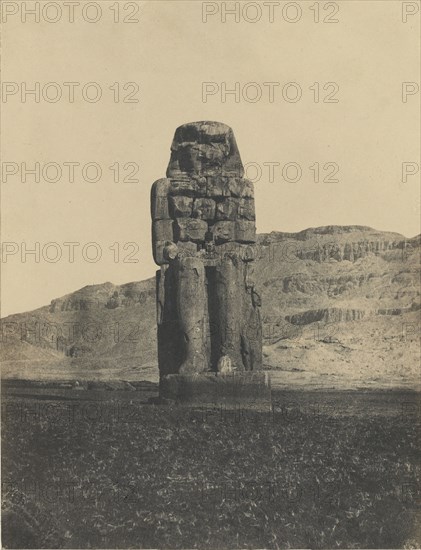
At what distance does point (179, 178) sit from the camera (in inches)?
608

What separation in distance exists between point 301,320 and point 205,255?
45040 millimetres

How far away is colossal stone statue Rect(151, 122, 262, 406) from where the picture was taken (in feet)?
48.2

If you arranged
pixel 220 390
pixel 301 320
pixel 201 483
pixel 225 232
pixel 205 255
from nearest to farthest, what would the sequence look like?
pixel 201 483 → pixel 220 390 → pixel 205 255 → pixel 225 232 → pixel 301 320

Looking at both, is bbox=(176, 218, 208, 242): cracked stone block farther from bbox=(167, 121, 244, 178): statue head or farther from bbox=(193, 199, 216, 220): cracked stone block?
bbox=(167, 121, 244, 178): statue head

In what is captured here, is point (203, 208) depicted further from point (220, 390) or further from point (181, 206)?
point (220, 390)

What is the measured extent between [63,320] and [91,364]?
1060 cm

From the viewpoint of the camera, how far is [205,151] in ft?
50.4

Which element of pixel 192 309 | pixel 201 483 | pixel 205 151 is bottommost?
pixel 201 483

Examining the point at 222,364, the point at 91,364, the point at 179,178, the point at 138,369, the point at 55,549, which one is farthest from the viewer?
the point at 91,364

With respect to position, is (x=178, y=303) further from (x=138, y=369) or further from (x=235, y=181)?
(x=138, y=369)

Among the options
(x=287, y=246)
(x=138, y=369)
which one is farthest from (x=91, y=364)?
(x=287, y=246)

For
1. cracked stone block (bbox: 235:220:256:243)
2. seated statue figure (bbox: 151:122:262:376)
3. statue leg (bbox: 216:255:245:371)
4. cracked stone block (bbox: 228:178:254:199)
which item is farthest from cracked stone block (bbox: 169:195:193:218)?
statue leg (bbox: 216:255:245:371)

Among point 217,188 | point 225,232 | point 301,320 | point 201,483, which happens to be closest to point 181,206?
point 217,188

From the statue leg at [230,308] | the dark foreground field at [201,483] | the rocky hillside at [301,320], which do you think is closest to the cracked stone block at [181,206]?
the statue leg at [230,308]
